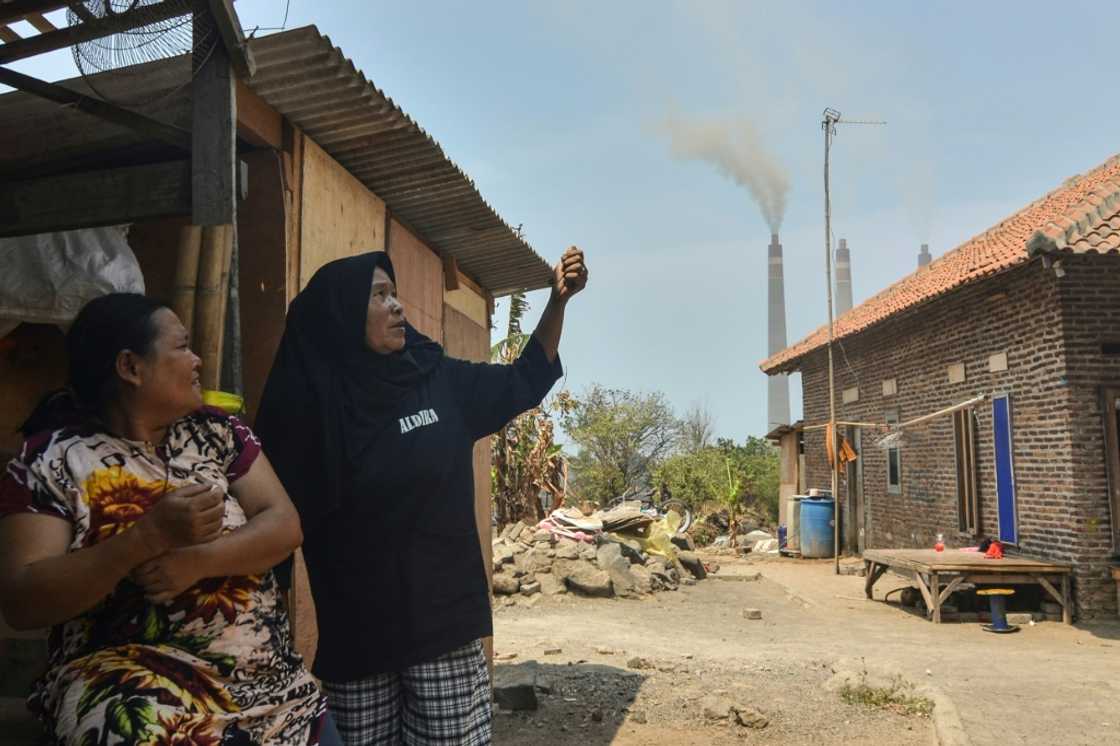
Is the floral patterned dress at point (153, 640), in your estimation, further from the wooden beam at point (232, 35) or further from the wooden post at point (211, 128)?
the wooden beam at point (232, 35)

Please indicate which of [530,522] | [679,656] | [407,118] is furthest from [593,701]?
[530,522]

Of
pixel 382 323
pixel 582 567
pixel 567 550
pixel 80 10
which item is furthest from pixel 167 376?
pixel 567 550

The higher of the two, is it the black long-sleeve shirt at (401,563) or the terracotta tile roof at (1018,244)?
the terracotta tile roof at (1018,244)

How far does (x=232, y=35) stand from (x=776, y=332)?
95580 mm

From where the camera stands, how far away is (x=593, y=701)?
6238mm

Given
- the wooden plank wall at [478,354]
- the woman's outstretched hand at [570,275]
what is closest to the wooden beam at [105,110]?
the woman's outstretched hand at [570,275]

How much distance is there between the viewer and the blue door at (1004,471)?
1041 cm

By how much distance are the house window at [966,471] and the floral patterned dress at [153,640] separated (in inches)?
439

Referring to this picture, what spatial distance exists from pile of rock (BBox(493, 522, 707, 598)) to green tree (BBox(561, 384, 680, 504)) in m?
12.0

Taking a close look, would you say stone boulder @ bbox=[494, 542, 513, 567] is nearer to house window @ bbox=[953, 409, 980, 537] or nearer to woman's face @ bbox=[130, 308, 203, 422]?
house window @ bbox=[953, 409, 980, 537]

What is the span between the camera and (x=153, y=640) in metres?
1.59

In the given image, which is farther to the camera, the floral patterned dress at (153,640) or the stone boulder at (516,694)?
the stone boulder at (516,694)

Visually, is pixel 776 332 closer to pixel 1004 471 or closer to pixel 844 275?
pixel 844 275

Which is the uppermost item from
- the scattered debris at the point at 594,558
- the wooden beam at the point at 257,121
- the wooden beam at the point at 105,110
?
the wooden beam at the point at 257,121
